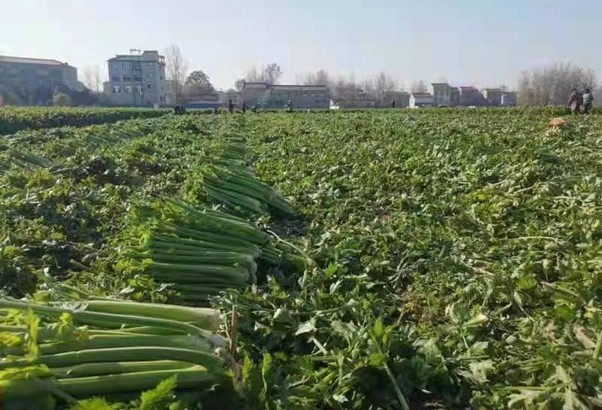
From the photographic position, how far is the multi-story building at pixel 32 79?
92188 millimetres

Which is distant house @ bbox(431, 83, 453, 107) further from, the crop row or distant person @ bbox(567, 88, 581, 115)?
the crop row

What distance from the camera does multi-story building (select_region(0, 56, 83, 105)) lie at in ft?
302

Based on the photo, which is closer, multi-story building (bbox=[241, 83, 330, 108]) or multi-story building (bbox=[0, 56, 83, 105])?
multi-story building (bbox=[0, 56, 83, 105])

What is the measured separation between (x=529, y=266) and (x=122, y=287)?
3062 millimetres

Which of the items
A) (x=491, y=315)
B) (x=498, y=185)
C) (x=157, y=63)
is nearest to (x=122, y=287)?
(x=491, y=315)

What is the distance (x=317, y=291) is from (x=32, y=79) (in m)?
120

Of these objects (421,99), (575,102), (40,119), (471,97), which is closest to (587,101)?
(575,102)

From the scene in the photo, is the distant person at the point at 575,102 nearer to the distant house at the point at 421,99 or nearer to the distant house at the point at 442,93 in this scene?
the distant house at the point at 421,99

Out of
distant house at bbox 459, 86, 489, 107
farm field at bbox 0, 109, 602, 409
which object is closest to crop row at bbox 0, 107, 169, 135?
farm field at bbox 0, 109, 602, 409

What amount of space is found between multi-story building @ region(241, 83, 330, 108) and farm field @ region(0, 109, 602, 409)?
88600mm

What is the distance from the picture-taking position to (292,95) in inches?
3967

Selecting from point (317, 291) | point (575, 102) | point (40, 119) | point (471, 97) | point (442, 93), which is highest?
point (442, 93)

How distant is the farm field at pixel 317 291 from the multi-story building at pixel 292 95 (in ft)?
291

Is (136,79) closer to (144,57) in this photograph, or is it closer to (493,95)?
(144,57)
